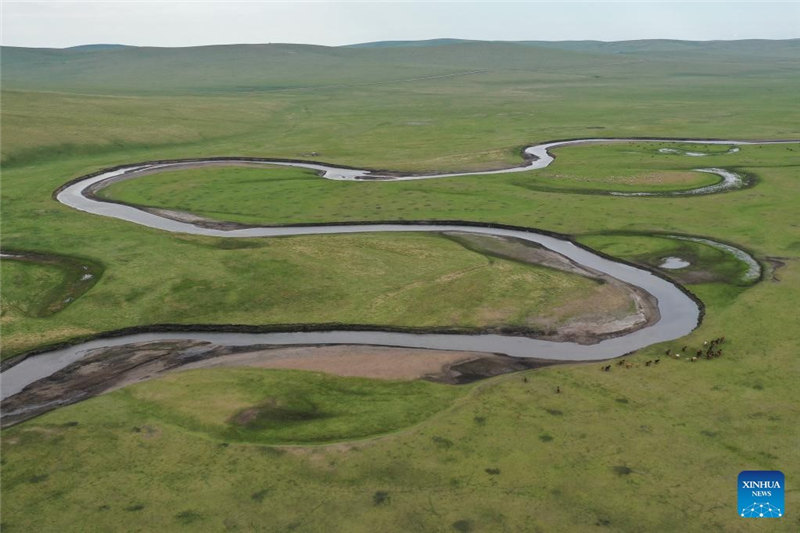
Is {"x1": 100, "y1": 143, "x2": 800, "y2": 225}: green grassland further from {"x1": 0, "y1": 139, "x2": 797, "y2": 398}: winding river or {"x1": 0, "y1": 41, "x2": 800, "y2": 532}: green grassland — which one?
{"x1": 0, "y1": 139, "x2": 797, "y2": 398}: winding river

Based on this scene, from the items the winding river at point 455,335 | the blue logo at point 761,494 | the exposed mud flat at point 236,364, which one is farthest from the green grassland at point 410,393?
the winding river at point 455,335

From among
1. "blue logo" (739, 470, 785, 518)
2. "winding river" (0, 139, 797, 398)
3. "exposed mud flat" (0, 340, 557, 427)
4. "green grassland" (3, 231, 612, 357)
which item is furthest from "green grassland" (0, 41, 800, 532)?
"winding river" (0, 139, 797, 398)

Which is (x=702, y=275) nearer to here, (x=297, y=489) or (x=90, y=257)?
(x=297, y=489)

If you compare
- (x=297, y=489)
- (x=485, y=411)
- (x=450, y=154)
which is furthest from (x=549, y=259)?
(x=450, y=154)

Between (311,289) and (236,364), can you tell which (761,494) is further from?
(311,289)

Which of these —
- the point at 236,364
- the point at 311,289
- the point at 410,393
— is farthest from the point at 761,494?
the point at 311,289

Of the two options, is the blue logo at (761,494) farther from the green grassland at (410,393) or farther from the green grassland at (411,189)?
the green grassland at (411,189)
